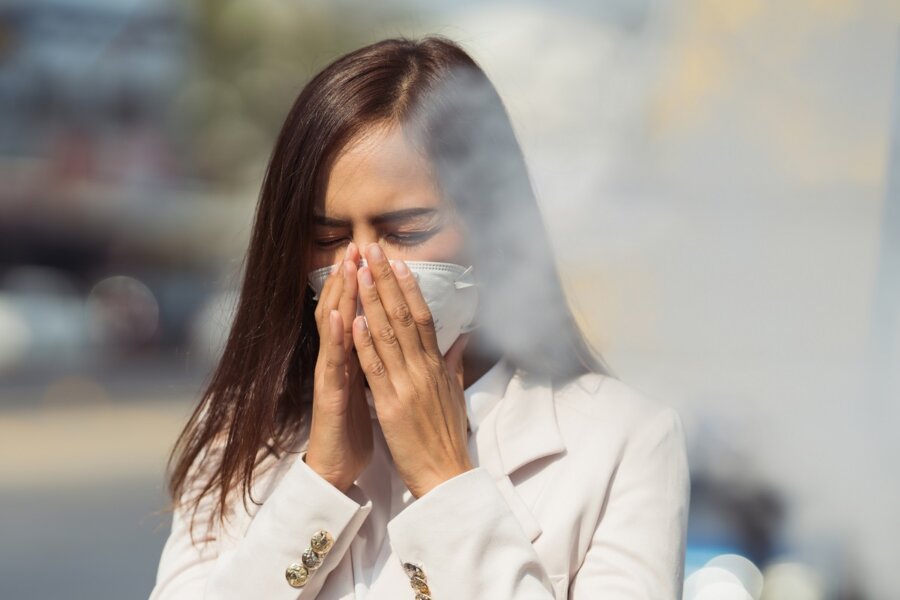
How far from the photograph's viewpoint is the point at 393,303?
1.86 meters

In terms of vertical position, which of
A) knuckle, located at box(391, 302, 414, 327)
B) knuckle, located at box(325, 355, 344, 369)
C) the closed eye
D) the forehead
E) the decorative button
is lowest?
the decorative button

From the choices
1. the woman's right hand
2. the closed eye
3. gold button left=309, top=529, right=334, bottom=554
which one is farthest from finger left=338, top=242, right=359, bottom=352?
gold button left=309, top=529, right=334, bottom=554

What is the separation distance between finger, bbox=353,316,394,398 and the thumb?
0.30 metres

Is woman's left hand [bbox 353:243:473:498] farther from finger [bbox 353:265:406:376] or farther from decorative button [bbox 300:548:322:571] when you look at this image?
decorative button [bbox 300:548:322:571]

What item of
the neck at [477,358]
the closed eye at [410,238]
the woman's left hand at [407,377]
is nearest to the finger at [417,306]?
the woman's left hand at [407,377]

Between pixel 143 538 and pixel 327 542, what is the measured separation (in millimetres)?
5546

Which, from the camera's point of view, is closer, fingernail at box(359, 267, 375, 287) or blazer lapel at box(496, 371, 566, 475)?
fingernail at box(359, 267, 375, 287)

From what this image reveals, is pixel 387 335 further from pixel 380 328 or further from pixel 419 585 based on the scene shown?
pixel 419 585

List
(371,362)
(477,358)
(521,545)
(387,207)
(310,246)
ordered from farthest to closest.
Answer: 1. (477,358)
2. (310,246)
3. (387,207)
4. (371,362)
5. (521,545)

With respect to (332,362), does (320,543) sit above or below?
below

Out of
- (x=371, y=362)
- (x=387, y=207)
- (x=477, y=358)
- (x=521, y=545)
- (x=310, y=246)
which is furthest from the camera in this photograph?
(x=477, y=358)

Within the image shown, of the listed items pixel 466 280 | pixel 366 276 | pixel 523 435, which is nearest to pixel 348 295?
pixel 366 276

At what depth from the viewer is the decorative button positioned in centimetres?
189

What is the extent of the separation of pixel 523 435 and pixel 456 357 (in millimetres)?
233
